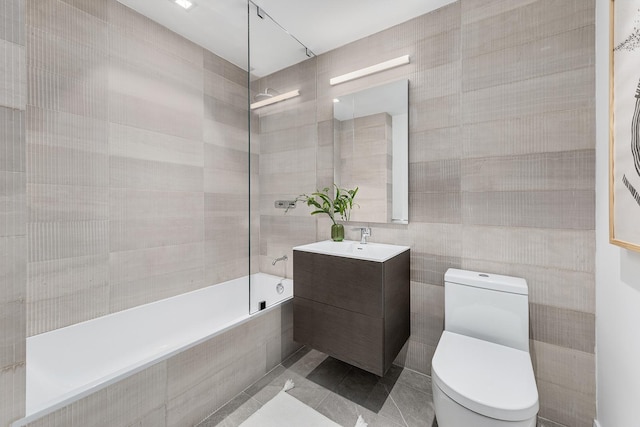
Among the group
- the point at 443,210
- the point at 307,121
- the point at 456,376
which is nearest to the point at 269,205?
the point at 307,121

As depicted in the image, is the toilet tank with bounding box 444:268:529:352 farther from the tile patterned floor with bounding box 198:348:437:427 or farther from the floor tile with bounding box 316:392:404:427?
the floor tile with bounding box 316:392:404:427

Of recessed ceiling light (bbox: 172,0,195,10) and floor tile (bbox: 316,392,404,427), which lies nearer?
floor tile (bbox: 316,392,404,427)

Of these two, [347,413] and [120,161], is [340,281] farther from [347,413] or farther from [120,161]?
[120,161]

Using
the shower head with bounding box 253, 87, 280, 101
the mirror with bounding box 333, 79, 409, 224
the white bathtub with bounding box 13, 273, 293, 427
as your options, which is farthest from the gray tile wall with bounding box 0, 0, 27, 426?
the mirror with bounding box 333, 79, 409, 224

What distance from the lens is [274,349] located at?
1.98 metres

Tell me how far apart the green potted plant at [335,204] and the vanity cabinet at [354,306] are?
0.44 meters

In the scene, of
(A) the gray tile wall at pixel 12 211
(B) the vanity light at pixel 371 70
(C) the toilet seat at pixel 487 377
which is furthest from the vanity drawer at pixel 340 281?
(B) the vanity light at pixel 371 70

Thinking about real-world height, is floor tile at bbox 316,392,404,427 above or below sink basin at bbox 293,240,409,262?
below

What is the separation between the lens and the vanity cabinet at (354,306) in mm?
1533

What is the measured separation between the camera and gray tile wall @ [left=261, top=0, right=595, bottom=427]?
1.43 metres

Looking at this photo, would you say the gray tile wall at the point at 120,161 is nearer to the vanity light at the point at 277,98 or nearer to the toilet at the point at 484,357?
the vanity light at the point at 277,98

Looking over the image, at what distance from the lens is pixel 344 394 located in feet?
5.65

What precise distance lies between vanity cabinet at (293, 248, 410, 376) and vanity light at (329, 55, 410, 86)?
1.34 m

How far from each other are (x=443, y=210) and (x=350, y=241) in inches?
29.2
